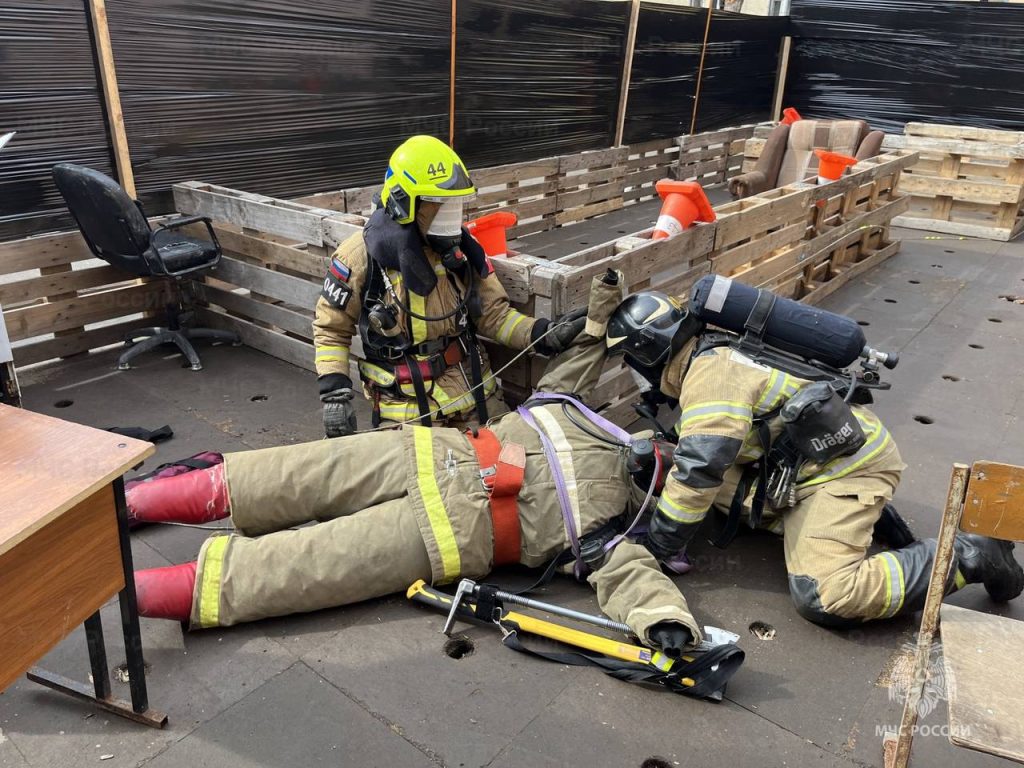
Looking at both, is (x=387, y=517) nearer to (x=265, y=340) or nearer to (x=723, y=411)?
(x=723, y=411)

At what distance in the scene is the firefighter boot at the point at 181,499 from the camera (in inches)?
119

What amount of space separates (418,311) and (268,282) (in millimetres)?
1743

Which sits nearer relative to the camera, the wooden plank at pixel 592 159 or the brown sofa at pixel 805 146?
the brown sofa at pixel 805 146

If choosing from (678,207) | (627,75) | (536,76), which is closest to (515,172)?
(536,76)

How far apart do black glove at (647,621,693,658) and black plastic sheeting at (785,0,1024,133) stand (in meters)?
11.3

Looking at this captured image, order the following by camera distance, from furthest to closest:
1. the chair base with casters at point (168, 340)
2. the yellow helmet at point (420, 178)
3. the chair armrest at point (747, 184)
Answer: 1. the chair armrest at point (747, 184)
2. the chair base with casters at point (168, 340)
3. the yellow helmet at point (420, 178)

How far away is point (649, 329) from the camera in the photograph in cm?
326

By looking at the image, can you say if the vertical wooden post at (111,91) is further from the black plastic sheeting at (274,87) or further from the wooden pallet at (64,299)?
the wooden pallet at (64,299)

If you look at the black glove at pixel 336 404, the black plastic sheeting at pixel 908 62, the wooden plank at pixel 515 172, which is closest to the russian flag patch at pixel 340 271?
the black glove at pixel 336 404

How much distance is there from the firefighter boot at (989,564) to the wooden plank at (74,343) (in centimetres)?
500

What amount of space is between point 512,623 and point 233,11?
181 inches

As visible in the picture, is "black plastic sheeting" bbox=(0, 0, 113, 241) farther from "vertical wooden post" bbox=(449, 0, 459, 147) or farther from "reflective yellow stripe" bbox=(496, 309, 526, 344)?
"vertical wooden post" bbox=(449, 0, 459, 147)

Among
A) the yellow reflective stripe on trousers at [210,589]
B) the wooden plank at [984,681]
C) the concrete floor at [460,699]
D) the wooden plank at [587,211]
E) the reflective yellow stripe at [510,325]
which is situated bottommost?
the concrete floor at [460,699]

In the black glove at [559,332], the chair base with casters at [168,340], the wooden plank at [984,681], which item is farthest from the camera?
the chair base with casters at [168,340]
